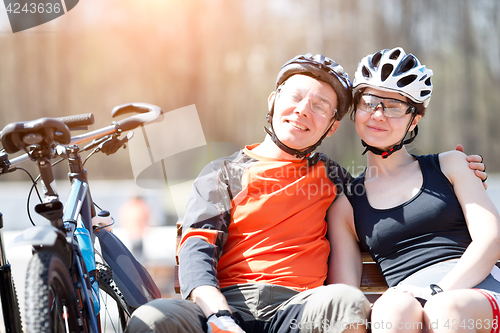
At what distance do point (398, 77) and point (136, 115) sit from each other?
3.93 feet

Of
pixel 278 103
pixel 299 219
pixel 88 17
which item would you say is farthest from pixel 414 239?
pixel 88 17

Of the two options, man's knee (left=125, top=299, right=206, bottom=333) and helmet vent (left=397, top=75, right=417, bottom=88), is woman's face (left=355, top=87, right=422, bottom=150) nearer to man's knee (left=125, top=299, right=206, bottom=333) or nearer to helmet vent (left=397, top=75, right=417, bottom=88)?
helmet vent (left=397, top=75, right=417, bottom=88)

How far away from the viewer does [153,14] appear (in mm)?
4707

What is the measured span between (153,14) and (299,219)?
3.59m

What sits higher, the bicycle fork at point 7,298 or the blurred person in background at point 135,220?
the bicycle fork at point 7,298

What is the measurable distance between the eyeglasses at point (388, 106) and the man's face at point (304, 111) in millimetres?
148

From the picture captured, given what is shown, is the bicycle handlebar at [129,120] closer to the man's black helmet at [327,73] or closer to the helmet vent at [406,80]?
the man's black helmet at [327,73]

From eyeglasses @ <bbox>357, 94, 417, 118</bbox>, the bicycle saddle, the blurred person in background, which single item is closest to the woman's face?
eyeglasses @ <bbox>357, 94, 417, 118</bbox>

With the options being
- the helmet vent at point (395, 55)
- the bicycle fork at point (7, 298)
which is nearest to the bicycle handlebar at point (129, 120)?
the bicycle fork at point (7, 298)

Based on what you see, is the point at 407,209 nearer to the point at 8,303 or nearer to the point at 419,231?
the point at 419,231

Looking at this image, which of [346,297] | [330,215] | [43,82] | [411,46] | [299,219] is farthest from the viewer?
[43,82]

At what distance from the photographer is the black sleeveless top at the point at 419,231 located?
1838mm

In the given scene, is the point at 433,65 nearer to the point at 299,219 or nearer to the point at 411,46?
the point at 411,46

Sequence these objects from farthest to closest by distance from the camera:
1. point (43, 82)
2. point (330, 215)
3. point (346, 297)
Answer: point (43, 82) < point (330, 215) < point (346, 297)
